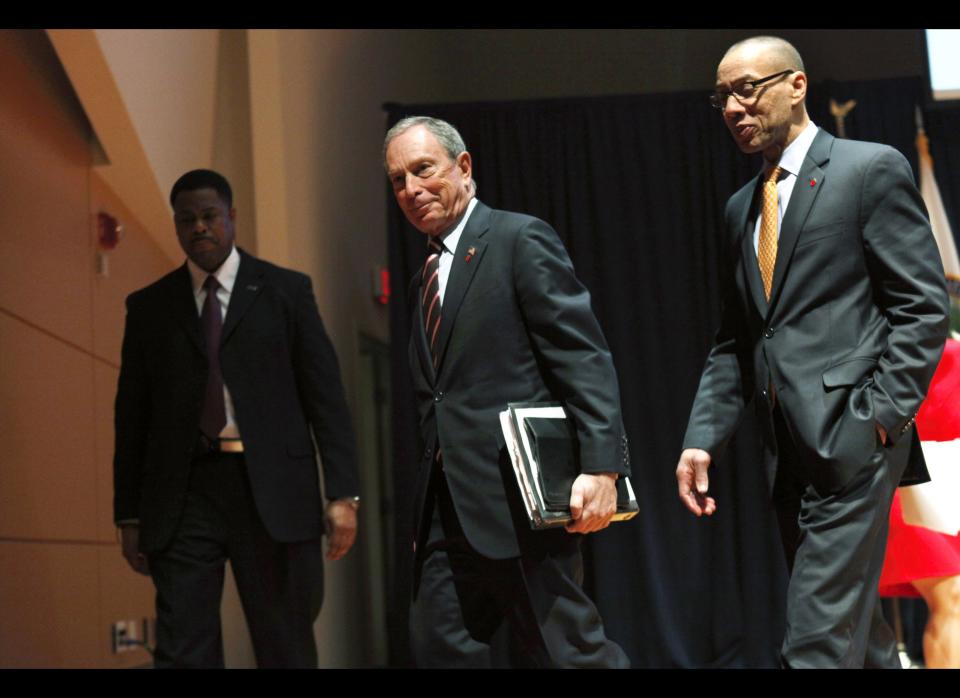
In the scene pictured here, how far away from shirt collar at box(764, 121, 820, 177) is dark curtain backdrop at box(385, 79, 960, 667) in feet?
13.0

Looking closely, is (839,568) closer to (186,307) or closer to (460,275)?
(460,275)

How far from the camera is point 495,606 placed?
101 inches

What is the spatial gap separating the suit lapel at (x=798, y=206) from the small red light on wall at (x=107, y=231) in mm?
3222

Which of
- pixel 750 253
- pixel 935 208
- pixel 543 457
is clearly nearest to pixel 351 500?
pixel 543 457

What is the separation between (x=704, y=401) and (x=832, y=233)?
441mm

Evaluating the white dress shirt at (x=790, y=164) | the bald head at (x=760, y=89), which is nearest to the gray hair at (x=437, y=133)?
the bald head at (x=760, y=89)

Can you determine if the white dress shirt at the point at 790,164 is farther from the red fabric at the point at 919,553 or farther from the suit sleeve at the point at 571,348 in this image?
the red fabric at the point at 919,553

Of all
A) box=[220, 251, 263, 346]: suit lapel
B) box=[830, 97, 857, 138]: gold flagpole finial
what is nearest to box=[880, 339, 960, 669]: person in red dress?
box=[220, 251, 263, 346]: suit lapel

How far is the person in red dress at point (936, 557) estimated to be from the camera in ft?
9.77

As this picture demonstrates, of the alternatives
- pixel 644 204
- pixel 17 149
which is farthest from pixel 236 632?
pixel 644 204

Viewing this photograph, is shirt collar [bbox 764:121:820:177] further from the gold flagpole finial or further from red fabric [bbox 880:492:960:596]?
the gold flagpole finial

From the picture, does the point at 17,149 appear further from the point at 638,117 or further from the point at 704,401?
the point at 638,117

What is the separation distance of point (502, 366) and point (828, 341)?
0.61 metres

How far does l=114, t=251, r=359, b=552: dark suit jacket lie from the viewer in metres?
3.20
